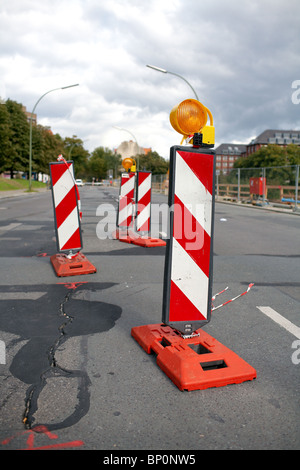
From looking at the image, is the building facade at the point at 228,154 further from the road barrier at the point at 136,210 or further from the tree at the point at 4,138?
the road barrier at the point at 136,210

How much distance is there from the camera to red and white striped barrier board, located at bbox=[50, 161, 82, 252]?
6648 millimetres

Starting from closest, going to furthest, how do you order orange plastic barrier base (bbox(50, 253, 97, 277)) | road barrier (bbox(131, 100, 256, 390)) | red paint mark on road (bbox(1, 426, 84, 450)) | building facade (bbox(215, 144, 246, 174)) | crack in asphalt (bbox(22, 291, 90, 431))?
red paint mark on road (bbox(1, 426, 84, 450)), crack in asphalt (bbox(22, 291, 90, 431)), road barrier (bbox(131, 100, 256, 390)), orange plastic barrier base (bbox(50, 253, 97, 277)), building facade (bbox(215, 144, 246, 174))

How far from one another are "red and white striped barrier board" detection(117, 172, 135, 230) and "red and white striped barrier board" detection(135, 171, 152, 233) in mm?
892

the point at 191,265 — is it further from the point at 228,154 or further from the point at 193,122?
the point at 228,154

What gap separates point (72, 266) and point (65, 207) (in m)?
0.98

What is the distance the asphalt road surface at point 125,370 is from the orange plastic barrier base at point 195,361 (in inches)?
2.3

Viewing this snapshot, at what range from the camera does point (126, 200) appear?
11.0 metres

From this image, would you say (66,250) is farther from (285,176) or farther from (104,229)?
(285,176)

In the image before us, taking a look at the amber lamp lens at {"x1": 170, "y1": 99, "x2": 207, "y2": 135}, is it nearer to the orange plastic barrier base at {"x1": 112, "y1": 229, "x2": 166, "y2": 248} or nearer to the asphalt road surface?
the asphalt road surface

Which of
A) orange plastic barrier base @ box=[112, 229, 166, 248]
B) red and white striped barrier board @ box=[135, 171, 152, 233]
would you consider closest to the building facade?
orange plastic barrier base @ box=[112, 229, 166, 248]

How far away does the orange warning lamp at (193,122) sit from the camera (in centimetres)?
312

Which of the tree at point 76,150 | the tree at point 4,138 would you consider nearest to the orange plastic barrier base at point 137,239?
the tree at point 4,138
